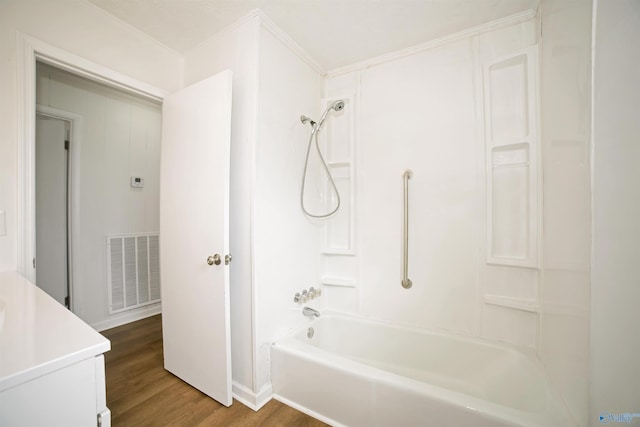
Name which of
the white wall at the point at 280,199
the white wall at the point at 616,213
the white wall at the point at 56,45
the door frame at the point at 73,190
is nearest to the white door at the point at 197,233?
the white wall at the point at 280,199

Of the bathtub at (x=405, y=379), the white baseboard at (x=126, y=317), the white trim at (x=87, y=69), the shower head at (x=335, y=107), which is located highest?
the white trim at (x=87, y=69)

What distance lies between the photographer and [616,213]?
794 mm

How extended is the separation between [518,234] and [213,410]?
79.6 inches

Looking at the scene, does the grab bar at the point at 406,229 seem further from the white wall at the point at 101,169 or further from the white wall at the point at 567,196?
the white wall at the point at 101,169

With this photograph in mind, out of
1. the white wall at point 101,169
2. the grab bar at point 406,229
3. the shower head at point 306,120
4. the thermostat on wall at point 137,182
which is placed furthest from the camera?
the thermostat on wall at point 137,182

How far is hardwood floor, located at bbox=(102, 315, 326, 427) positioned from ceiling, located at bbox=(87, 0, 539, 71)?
2.28 metres

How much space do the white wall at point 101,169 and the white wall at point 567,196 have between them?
9.39ft

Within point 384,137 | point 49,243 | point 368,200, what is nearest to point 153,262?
point 49,243

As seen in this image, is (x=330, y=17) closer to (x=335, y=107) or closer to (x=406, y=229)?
(x=335, y=107)

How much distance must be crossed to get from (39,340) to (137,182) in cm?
247

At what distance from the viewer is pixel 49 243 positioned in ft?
7.29

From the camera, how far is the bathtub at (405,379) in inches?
42.3

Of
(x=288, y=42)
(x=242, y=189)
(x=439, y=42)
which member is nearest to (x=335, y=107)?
(x=288, y=42)

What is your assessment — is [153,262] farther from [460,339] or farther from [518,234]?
[518,234]
